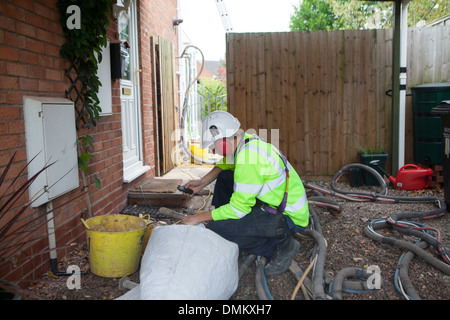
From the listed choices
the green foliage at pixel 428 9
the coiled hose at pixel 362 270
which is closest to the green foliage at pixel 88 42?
the coiled hose at pixel 362 270

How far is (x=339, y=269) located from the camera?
131 inches

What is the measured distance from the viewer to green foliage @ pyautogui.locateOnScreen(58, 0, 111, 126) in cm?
345

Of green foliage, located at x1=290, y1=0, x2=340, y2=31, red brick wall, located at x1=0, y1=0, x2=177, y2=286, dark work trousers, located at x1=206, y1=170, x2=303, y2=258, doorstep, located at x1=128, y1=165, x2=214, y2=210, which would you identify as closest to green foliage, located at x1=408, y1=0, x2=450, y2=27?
green foliage, located at x1=290, y1=0, x2=340, y2=31

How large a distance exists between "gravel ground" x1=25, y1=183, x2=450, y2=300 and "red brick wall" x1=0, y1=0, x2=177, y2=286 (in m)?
0.19

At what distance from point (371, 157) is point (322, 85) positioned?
135cm

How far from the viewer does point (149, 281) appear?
2418 mm

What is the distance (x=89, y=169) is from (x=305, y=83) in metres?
3.93

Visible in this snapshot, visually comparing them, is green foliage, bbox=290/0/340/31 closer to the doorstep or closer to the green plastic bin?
the green plastic bin

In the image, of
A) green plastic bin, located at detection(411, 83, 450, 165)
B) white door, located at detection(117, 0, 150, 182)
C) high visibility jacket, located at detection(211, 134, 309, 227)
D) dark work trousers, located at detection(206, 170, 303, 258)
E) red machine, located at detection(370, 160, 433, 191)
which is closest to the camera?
high visibility jacket, located at detection(211, 134, 309, 227)

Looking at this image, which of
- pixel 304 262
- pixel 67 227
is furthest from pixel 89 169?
pixel 304 262

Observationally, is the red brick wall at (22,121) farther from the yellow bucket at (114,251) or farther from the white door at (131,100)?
the white door at (131,100)

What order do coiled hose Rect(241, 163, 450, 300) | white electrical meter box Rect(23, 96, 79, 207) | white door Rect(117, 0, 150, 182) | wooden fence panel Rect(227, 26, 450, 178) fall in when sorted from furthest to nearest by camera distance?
1. wooden fence panel Rect(227, 26, 450, 178)
2. white door Rect(117, 0, 150, 182)
3. white electrical meter box Rect(23, 96, 79, 207)
4. coiled hose Rect(241, 163, 450, 300)

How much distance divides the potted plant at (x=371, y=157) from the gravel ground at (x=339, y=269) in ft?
5.20

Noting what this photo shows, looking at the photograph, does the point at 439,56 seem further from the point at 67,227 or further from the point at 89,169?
the point at 67,227
